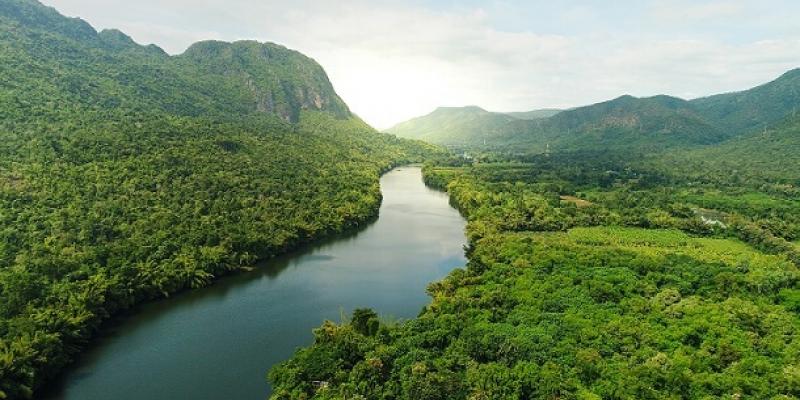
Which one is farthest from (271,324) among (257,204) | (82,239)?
(257,204)

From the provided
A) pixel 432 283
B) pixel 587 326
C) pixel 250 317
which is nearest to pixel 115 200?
pixel 250 317

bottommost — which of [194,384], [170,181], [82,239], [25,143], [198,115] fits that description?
[194,384]

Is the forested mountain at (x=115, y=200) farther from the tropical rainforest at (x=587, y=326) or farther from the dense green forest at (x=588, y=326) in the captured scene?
the dense green forest at (x=588, y=326)

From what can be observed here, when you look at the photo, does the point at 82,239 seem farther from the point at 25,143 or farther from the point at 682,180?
the point at 682,180

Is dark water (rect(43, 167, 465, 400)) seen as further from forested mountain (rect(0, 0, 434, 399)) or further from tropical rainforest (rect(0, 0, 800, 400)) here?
tropical rainforest (rect(0, 0, 800, 400))

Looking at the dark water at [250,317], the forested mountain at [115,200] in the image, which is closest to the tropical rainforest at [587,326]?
the dark water at [250,317]

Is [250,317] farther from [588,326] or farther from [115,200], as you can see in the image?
[588,326]
